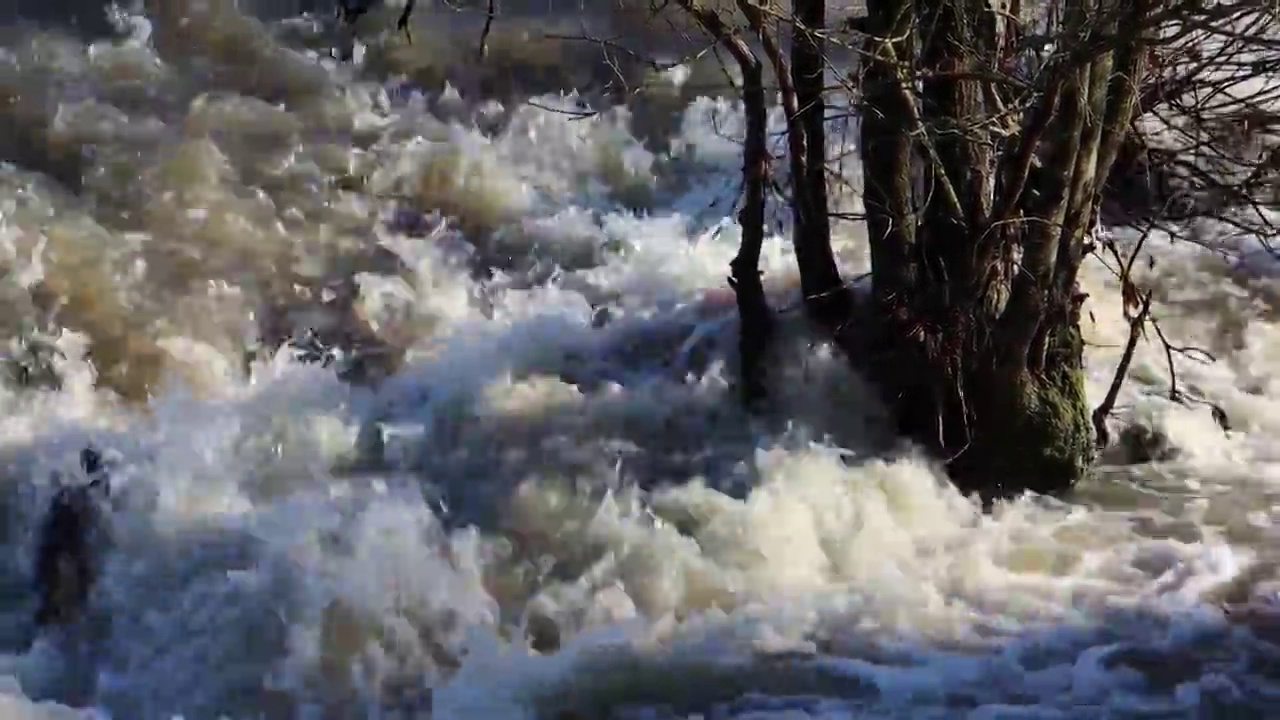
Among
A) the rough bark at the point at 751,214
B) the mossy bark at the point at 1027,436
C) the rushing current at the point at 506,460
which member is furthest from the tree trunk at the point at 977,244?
the rough bark at the point at 751,214

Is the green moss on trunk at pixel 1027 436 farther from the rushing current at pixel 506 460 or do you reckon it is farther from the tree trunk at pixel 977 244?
the rushing current at pixel 506 460

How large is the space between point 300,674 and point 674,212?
16.9ft

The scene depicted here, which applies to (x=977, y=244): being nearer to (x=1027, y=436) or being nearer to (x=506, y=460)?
(x=1027, y=436)

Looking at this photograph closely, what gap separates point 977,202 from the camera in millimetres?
5254

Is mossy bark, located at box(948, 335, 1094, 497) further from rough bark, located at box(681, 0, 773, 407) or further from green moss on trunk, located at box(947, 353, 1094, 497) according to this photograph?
rough bark, located at box(681, 0, 773, 407)

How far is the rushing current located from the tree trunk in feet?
0.73

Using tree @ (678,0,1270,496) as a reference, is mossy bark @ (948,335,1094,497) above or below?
below

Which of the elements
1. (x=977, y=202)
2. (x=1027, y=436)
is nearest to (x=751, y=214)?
(x=977, y=202)

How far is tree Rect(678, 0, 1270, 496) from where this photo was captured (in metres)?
4.92

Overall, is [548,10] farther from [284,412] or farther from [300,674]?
[300,674]

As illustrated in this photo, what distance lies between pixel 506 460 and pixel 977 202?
2.11 m

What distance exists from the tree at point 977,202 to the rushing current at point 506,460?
24 centimetres

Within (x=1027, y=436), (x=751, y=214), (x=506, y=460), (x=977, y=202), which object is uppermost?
(x=977, y=202)

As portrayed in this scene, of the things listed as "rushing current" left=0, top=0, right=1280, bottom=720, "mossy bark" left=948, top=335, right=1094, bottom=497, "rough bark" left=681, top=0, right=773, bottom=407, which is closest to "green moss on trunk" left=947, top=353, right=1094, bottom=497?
"mossy bark" left=948, top=335, right=1094, bottom=497
